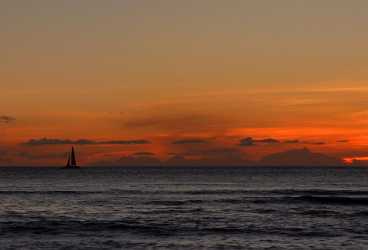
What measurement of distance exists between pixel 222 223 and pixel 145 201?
2563cm

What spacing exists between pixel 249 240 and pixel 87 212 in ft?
72.4

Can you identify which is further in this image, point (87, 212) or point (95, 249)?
point (87, 212)

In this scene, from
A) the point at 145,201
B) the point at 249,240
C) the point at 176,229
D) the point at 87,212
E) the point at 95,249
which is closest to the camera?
the point at 95,249

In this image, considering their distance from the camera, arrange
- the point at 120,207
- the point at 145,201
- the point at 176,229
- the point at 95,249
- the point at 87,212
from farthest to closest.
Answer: the point at 145,201
the point at 120,207
the point at 87,212
the point at 176,229
the point at 95,249

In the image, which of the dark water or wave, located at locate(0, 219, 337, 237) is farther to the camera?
wave, located at locate(0, 219, 337, 237)

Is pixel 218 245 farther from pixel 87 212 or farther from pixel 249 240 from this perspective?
pixel 87 212

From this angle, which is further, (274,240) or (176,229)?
(176,229)

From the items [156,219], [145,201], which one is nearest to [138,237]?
[156,219]

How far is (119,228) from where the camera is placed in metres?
46.5

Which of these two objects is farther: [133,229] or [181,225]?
[181,225]

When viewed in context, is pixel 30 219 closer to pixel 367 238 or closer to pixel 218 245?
pixel 218 245

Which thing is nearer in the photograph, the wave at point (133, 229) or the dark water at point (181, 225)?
the dark water at point (181, 225)

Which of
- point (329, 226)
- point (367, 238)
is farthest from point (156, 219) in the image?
point (367, 238)

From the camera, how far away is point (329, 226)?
158 feet
